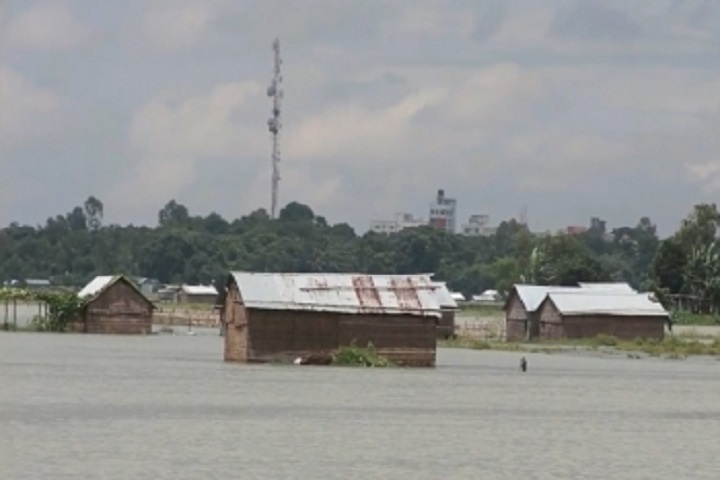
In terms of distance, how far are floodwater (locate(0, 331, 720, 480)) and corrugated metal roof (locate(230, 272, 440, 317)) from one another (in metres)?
2.06

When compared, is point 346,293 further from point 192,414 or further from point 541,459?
point 541,459

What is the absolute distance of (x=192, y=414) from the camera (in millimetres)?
39625

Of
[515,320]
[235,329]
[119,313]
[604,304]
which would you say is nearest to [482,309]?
[515,320]

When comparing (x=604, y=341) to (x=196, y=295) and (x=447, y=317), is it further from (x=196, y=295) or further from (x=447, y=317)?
(x=196, y=295)

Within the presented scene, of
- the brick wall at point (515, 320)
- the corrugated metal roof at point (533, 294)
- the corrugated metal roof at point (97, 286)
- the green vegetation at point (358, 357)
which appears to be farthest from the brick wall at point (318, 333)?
the brick wall at point (515, 320)

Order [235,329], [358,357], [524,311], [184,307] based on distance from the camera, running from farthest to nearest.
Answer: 1. [184,307]
2. [524,311]
3. [235,329]
4. [358,357]

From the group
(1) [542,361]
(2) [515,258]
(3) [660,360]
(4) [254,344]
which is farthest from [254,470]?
(2) [515,258]

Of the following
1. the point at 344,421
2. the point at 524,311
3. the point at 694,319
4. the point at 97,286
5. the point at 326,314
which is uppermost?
the point at 97,286

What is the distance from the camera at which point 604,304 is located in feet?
299

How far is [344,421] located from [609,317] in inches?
2095

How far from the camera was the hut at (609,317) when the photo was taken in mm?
90562

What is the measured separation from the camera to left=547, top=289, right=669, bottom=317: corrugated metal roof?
90562 millimetres

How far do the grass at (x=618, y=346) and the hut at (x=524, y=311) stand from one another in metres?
3.98

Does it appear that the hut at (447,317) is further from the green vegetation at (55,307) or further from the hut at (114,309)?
the green vegetation at (55,307)
